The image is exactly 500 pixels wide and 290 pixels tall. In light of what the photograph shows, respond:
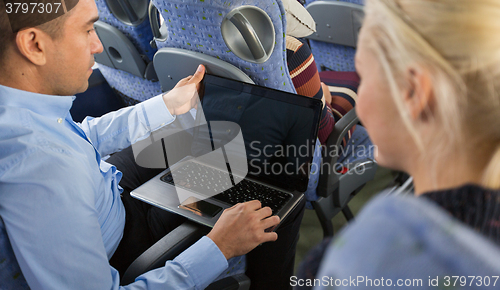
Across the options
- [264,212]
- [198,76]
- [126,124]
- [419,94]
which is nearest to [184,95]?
[198,76]

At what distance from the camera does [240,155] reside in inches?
41.4

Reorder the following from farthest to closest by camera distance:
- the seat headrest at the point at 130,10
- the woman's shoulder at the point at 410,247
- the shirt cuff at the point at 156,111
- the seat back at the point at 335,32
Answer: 1. the seat back at the point at 335,32
2. the seat headrest at the point at 130,10
3. the shirt cuff at the point at 156,111
4. the woman's shoulder at the point at 410,247

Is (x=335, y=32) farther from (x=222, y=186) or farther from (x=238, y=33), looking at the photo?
(x=222, y=186)

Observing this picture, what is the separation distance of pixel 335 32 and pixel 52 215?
5.28 feet

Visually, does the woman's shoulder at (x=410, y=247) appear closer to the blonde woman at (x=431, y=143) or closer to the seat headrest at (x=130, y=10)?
the blonde woman at (x=431, y=143)

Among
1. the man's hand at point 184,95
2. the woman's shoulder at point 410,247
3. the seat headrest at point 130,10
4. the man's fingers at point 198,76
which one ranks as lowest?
the man's hand at point 184,95

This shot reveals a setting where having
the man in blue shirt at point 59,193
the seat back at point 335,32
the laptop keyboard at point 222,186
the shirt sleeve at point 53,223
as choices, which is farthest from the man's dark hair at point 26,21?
the seat back at point 335,32

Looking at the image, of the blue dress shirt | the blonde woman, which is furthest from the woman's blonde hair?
the blue dress shirt

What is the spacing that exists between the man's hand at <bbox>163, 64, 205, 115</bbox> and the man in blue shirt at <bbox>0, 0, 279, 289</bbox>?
11.3 inches

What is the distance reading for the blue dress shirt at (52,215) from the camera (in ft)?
2.08

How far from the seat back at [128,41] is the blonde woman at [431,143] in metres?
1.27

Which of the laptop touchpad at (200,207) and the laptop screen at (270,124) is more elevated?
the laptop screen at (270,124)

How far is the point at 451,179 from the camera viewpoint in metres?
0.37

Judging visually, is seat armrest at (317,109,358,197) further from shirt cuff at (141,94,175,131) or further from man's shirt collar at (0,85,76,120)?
man's shirt collar at (0,85,76,120)
